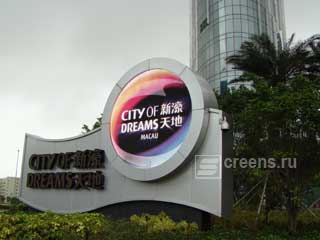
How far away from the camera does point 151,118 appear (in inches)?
528

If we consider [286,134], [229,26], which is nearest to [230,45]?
[229,26]

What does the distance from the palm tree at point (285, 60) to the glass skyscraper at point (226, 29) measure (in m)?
22.9

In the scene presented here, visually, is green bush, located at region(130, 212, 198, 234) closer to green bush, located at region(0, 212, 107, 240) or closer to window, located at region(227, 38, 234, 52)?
green bush, located at region(0, 212, 107, 240)

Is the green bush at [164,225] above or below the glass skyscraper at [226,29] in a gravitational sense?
below

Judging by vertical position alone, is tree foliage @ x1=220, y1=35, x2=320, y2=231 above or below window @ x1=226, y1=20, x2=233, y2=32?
below

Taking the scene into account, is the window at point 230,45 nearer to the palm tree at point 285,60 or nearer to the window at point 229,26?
the window at point 229,26

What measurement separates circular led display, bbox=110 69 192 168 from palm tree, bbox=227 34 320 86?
1010 centimetres

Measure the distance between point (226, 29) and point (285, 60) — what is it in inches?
1129

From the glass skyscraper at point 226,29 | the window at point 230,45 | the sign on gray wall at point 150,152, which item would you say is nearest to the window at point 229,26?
the glass skyscraper at point 226,29

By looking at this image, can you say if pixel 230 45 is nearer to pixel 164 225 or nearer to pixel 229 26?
pixel 229 26

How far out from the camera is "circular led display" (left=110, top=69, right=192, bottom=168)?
1270cm

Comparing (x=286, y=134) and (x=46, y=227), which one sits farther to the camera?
(x=286, y=134)

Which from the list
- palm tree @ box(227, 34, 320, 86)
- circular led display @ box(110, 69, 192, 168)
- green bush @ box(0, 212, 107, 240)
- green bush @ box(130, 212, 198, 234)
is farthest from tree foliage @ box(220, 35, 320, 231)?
palm tree @ box(227, 34, 320, 86)

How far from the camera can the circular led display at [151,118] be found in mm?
12703
